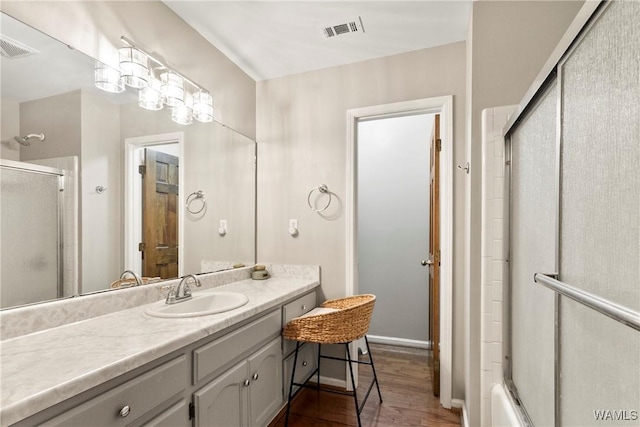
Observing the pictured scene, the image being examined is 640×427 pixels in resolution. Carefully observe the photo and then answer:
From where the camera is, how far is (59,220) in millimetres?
1335

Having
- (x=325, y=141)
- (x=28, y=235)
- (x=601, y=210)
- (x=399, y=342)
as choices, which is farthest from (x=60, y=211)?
(x=399, y=342)

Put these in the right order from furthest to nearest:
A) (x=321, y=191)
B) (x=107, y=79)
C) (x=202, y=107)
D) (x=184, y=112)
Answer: (x=321, y=191), (x=202, y=107), (x=184, y=112), (x=107, y=79)

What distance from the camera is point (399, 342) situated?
3207mm

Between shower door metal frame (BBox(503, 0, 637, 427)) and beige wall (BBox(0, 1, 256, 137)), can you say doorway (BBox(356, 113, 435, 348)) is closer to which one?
beige wall (BBox(0, 1, 256, 137))

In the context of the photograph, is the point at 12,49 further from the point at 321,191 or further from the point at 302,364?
the point at 302,364

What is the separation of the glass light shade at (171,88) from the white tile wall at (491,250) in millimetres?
1726

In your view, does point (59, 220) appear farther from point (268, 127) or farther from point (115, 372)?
point (268, 127)

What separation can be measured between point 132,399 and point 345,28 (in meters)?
2.21

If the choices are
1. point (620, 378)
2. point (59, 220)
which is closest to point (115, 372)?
point (59, 220)

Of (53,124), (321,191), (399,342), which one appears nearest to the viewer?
(53,124)

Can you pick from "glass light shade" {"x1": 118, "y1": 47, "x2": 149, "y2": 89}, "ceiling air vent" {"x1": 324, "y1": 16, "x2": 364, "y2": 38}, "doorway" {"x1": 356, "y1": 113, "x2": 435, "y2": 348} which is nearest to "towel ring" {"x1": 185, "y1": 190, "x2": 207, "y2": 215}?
"glass light shade" {"x1": 118, "y1": 47, "x2": 149, "y2": 89}

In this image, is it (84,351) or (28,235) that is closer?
(84,351)

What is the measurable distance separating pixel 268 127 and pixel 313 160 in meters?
0.53

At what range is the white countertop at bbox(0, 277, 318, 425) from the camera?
2.56 ft
